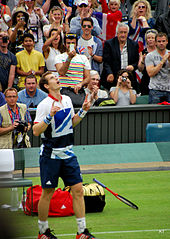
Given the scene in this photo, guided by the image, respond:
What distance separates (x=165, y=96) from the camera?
43.5 feet

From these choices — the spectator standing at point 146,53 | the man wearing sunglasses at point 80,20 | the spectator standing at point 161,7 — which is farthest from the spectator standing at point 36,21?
the spectator standing at point 161,7

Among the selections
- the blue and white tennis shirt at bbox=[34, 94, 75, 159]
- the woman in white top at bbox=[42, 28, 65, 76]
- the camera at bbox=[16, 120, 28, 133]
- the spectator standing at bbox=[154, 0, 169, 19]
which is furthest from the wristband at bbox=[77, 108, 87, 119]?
the spectator standing at bbox=[154, 0, 169, 19]

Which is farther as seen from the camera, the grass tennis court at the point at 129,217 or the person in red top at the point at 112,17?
the person in red top at the point at 112,17

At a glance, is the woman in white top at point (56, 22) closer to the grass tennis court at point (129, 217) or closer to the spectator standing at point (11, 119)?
the spectator standing at point (11, 119)

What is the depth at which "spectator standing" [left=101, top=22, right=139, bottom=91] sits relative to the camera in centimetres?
1330

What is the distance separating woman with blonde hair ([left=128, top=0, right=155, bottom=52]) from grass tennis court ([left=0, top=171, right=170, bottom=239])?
5434mm

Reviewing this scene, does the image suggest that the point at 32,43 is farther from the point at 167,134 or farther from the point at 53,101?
the point at 53,101

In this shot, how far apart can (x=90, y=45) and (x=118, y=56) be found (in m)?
0.82

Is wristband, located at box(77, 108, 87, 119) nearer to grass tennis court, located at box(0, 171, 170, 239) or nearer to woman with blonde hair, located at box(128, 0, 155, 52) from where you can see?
grass tennis court, located at box(0, 171, 170, 239)

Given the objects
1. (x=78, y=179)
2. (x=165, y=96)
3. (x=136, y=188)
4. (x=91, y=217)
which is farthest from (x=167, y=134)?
(x=78, y=179)

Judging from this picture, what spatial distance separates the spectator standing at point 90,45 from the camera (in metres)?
13.4

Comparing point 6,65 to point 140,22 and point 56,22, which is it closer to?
point 56,22

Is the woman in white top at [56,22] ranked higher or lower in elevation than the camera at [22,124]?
higher

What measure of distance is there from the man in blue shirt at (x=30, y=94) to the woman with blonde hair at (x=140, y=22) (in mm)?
4158
